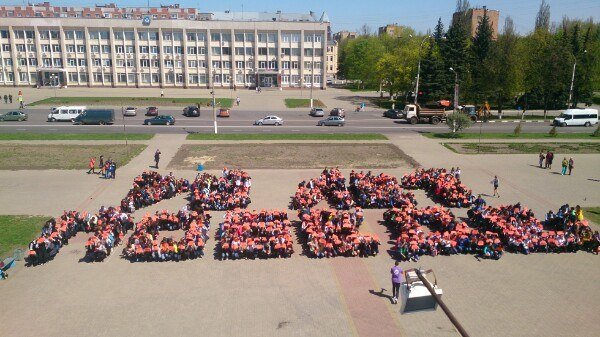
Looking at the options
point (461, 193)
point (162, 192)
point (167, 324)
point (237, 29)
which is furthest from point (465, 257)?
point (237, 29)

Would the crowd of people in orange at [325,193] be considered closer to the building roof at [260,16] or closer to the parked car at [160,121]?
the parked car at [160,121]

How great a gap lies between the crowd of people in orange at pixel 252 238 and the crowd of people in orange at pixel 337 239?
905mm

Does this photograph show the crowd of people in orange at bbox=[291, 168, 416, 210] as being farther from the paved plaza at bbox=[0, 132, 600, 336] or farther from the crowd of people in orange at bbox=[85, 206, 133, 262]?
the crowd of people in orange at bbox=[85, 206, 133, 262]

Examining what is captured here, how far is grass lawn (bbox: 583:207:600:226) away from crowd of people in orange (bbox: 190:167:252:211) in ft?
55.8

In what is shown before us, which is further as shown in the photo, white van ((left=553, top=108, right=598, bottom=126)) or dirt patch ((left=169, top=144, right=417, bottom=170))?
white van ((left=553, top=108, right=598, bottom=126))

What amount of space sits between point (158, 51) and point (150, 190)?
71504 mm

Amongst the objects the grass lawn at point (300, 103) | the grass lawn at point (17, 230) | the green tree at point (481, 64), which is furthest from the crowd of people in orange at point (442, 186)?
the grass lawn at point (300, 103)

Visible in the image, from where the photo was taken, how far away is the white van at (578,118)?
176ft

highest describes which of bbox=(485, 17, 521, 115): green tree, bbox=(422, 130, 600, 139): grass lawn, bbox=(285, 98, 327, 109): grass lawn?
bbox=(485, 17, 521, 115): green tree

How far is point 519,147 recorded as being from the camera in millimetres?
39750

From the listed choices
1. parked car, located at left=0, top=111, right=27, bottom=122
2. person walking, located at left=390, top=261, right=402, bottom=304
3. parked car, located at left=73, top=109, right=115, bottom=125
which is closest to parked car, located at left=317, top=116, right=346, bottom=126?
parked car, located at left=73, top=109, right=115, bottom=125

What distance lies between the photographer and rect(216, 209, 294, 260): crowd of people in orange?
1762 cm

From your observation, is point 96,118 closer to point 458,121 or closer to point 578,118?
point 458,121

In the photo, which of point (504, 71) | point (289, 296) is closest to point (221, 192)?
point (289, 296)
